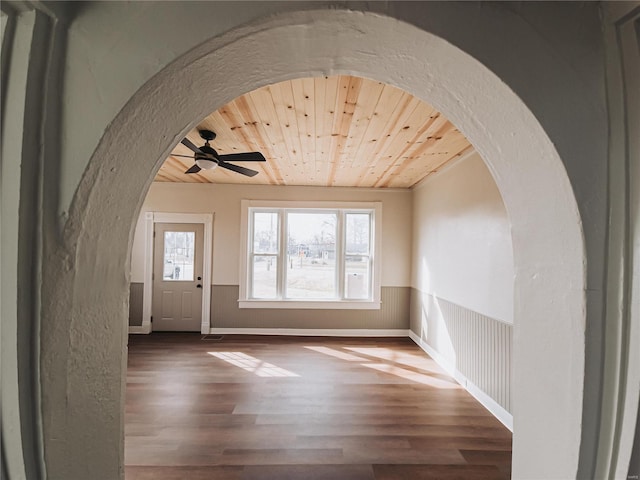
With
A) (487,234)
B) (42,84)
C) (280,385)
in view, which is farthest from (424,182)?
(42,84)

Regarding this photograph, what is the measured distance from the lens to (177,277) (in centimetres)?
503

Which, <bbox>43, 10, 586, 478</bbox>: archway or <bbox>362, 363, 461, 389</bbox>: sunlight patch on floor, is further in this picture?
<bbox>362, 363, 461, 389</bbox>: sunlight patch on floor

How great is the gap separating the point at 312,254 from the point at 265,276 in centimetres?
85

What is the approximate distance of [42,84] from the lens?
2.34 feet

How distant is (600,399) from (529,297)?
0.92ft

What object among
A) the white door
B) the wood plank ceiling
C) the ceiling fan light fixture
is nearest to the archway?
the wood plank ceiling

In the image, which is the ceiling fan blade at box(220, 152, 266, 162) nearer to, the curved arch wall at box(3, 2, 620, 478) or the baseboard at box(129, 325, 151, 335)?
the curved arch wall at box(3, 2, 620, 478)

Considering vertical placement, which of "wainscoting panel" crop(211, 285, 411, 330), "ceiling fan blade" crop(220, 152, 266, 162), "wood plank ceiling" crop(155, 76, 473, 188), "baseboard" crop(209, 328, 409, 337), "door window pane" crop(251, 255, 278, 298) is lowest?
"baseboard" crop(209, 328, 409, 337)

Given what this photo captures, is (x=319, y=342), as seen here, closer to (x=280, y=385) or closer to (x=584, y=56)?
(x=280, y=385)

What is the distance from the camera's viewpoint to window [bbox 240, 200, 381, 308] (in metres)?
5.05

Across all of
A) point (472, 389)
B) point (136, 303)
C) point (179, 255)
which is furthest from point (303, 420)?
point (136, 303)

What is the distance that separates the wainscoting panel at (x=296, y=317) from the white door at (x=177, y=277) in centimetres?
35

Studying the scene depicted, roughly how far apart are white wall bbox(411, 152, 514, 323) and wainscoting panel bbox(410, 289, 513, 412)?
0.11 metres

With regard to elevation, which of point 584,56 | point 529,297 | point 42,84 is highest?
point 584,56
